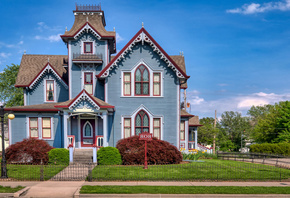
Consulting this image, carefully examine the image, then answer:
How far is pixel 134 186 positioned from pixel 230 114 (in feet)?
165

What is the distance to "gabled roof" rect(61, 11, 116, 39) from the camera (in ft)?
75.3

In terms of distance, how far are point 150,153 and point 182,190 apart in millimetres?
6898

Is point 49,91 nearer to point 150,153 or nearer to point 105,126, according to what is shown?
point 105,126

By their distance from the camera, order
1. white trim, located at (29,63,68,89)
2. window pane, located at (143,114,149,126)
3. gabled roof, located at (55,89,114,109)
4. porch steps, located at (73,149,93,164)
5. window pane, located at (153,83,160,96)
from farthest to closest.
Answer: white trim, located at (29,63,68,89)
window pane, located at (153,83,160,96)
window pane, located at (143,114,149,126)
gabled roof, located at (55,89,114,109)
porch steps, located at (73,149,93,164)

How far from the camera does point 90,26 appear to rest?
75.2ft

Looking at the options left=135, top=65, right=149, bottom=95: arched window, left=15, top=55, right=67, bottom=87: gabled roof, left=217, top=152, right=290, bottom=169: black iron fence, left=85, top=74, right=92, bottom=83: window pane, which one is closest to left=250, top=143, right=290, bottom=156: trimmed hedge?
left=217, top=152, right=290, bottom=169: black iron fence

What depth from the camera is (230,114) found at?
58.1 meters

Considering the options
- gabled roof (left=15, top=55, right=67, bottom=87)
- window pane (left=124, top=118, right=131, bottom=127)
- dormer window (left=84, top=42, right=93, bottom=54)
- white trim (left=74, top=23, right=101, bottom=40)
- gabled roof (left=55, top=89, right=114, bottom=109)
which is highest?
white trim (left=74, top=23, right=101, bottom=40)

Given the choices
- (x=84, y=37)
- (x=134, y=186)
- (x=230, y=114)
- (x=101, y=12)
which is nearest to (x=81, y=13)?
(x=101, y=12)

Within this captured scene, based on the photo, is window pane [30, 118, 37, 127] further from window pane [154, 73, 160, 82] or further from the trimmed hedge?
the trimmed hedge

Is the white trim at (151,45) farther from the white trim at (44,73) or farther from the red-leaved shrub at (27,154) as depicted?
the red-leaved shrub at (27,154)

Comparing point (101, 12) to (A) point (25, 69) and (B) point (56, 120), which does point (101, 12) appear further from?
(B) point (56, 120)

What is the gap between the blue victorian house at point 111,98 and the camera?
21141mm

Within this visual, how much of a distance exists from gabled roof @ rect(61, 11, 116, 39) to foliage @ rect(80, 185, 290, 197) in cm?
1512
